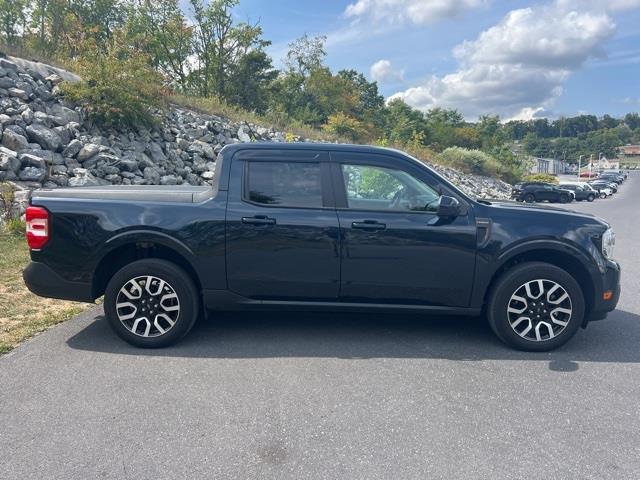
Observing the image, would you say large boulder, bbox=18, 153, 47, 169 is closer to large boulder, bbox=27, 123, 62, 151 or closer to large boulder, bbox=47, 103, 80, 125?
large boulder, bbox=27, 123, 62, 151

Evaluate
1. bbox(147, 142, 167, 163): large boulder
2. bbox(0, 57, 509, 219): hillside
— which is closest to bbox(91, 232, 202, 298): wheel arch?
bbox(0, 57, 509, 219): hillside

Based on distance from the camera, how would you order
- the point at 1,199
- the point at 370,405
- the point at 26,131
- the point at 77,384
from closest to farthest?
1. the point at 370,405
2. the point at 77,384
3. the point at 1,199
4. the point at 26,131

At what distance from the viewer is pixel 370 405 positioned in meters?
3.36

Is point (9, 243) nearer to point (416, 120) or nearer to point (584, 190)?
point (584, 190)

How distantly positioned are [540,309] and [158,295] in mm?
3496

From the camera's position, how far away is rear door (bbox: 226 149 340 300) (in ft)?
14.1

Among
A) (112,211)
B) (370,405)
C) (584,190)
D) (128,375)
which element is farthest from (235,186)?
(584,190)

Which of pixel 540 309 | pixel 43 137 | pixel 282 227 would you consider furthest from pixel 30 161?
pixel 540 309

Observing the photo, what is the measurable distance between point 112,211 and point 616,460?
424 centimetres

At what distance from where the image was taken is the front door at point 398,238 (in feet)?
14.0

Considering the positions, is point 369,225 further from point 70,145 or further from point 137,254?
point 70,145

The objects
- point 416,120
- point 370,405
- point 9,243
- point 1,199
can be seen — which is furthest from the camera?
point 416,120

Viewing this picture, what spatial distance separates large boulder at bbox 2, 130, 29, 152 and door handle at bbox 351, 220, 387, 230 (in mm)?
9985

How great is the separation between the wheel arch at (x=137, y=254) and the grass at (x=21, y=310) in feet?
2.75
